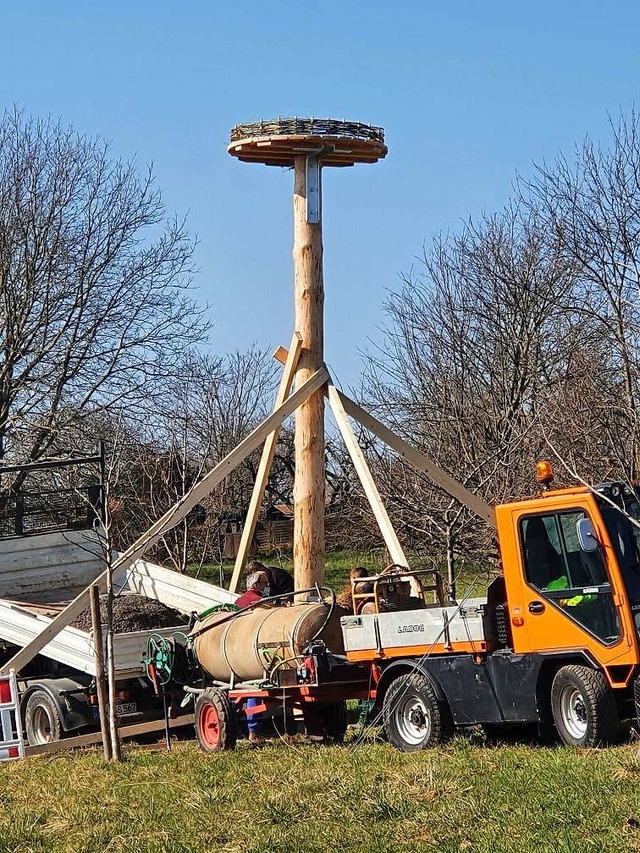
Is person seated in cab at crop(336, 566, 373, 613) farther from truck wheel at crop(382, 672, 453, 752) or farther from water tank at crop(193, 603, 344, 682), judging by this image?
truck wheel at crop(382, 672, 453, 752)

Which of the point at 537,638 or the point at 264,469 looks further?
the point at 264,469

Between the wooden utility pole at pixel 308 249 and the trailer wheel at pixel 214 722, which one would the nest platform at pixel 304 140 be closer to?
the wooden utility pole at pixel 308 249

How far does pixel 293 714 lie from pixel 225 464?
324cm

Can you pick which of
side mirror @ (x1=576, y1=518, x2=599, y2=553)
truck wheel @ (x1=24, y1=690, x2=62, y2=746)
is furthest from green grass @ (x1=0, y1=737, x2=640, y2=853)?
truck wheel @ (x1=24, y1=690, x2=62, y2=746)

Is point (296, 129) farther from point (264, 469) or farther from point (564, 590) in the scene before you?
point (564, 590)

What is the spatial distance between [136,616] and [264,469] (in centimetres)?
226

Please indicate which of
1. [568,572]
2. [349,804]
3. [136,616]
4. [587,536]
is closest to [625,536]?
[587,536]

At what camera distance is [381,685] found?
11477 mm

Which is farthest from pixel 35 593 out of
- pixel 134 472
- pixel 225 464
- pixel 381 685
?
pixel 134 472

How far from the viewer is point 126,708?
43.1 feet

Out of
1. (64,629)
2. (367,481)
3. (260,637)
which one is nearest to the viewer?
(260,637)

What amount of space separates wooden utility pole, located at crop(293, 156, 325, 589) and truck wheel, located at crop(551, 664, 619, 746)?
5238 millimetres

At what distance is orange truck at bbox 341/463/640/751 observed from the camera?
9.81 meters

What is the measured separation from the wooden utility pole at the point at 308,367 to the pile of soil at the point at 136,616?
4.93ft
